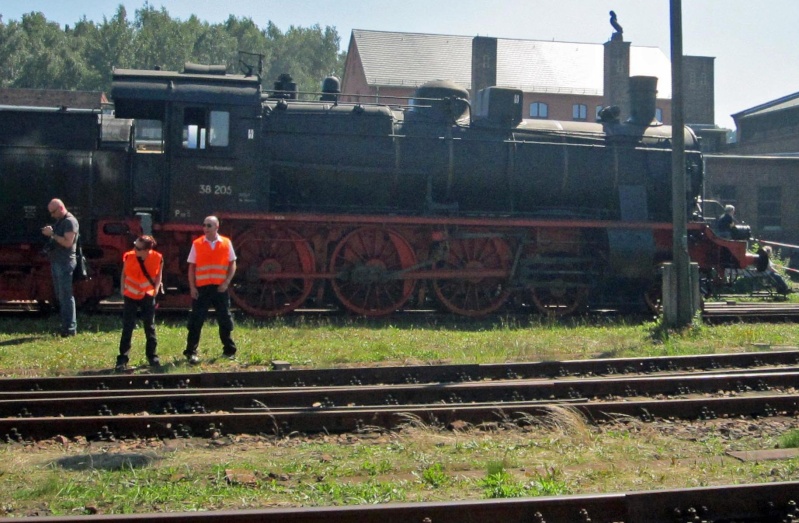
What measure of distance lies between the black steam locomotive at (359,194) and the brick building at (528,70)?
37.1 metres

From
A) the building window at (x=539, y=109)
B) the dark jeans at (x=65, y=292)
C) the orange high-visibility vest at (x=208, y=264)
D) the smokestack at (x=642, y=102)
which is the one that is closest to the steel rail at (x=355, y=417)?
the orange high-visibility vest at (x=208, y=264)

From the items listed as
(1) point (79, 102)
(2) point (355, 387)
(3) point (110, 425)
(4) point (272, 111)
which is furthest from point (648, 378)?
(1) point (79, 102)

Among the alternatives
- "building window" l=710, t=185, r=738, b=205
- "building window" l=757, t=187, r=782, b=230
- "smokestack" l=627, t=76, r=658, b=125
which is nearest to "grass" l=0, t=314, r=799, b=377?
"smokestack" l=627, t=76, r=658, b=125

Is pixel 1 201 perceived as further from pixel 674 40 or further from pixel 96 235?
pixel 674 40

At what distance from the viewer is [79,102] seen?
45.3 meters

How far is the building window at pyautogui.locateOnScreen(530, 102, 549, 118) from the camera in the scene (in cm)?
5566

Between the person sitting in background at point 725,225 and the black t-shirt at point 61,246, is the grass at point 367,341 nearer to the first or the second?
the black t-shirt at point 61,246

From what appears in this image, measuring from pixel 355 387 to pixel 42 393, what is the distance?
10.1 ft

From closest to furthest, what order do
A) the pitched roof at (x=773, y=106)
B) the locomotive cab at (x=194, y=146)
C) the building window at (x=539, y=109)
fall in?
the locomotive cab at (x=194, y=146) → the pitched roof at (x=773, y=106) → the building window at (x=539, y=109)

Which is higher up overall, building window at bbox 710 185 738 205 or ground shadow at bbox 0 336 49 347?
building window at bbox 710 185 738 205

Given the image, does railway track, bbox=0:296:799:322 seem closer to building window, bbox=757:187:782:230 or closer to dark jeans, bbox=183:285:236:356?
dark jeans, bbox=183:285:236:356

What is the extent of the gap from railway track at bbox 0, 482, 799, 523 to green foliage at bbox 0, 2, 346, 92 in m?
67.1

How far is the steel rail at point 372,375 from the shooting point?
898 centimetres

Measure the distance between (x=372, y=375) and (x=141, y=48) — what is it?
265 feet
